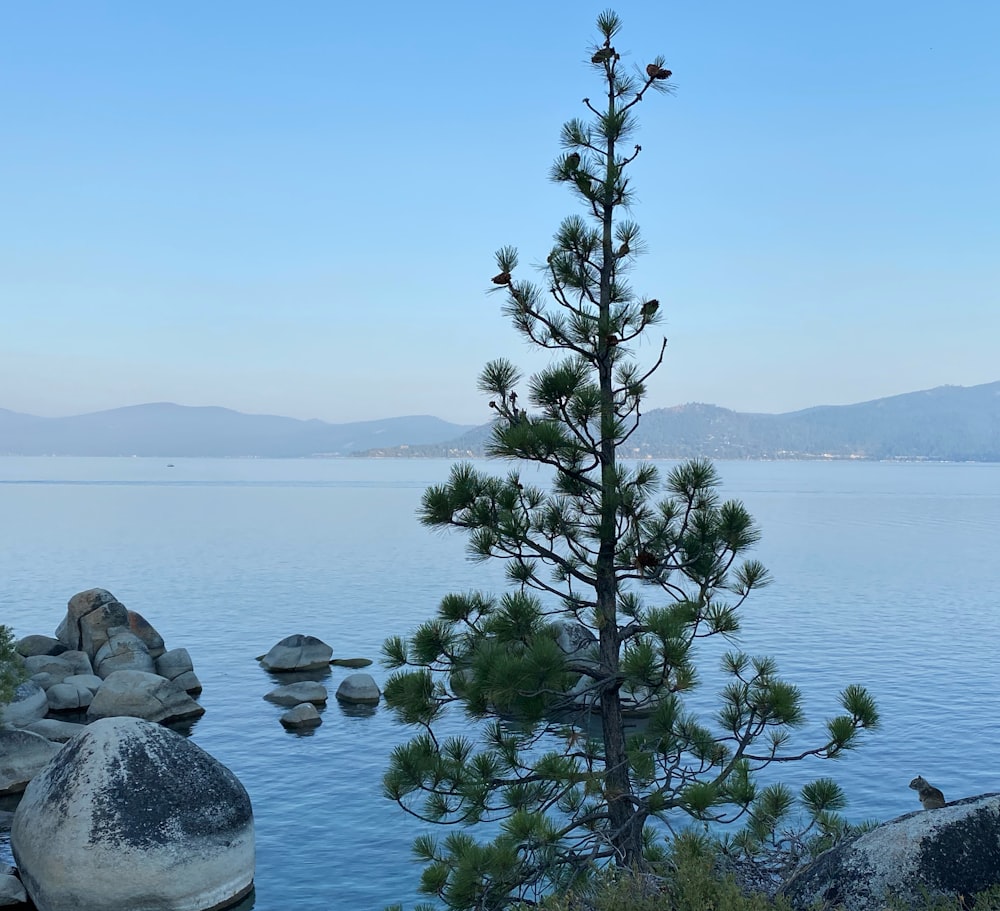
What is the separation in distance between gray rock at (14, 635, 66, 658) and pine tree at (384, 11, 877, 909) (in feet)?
97.0

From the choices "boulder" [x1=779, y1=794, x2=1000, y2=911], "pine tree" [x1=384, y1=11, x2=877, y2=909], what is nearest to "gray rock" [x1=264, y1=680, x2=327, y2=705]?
"pine tree" [x1=384, y1=11, x2=877, y2=909]

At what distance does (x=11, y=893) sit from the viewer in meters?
18.4

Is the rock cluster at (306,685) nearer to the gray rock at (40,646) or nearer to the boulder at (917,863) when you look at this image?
the gray rock at (40,646)

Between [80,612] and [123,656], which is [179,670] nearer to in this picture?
[123,656]

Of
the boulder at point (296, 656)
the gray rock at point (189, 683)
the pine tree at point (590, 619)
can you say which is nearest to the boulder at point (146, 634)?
the gray rock at point (189, 683)

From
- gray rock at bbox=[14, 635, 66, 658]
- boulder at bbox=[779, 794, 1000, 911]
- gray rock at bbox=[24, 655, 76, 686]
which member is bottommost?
gray rock at bbox=[24, 655, 76, 686]

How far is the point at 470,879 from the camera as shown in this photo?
11781 mm

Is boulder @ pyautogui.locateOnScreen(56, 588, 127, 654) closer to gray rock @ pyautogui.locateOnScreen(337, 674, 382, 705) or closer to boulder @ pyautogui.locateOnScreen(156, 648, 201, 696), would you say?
boulder @ pyautogui.locateOnScreen(156, 648, 201, 696)

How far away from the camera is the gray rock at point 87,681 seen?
3475 centimetres

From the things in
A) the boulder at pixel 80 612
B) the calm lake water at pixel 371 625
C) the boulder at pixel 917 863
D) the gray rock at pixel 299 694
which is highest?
the boulder at pixel 917 863

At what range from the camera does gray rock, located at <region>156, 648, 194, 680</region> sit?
3803 centimetres


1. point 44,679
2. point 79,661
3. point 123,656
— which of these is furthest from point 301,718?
point 79,661

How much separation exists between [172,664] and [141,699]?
17.4 feet

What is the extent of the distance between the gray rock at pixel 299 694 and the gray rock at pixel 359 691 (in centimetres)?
68
